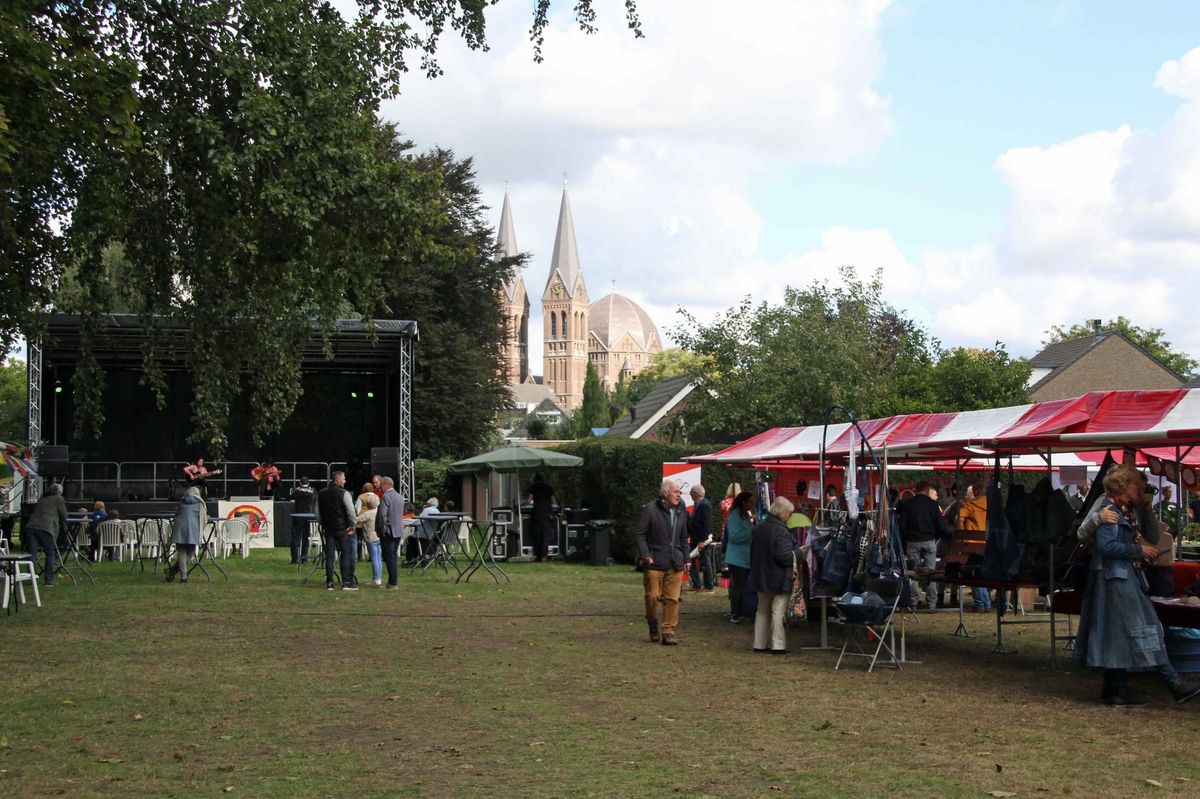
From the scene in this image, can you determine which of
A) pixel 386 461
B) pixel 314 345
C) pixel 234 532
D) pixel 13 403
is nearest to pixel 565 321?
pixel 13 403

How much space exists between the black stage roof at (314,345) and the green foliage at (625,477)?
4.72m

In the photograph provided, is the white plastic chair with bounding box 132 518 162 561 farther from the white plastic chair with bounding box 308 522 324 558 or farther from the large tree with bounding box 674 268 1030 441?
the large tree with bounding box 674 268 1030 441

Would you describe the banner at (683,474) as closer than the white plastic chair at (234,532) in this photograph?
Yes

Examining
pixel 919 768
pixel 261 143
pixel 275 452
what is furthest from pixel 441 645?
pixel 275 452

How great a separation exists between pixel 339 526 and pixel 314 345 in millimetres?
15898

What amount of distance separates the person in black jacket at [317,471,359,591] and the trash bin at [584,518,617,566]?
6728mm

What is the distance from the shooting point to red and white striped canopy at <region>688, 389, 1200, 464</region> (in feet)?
30.2

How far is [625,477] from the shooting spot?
78.3 ft

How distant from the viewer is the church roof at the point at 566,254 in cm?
17512

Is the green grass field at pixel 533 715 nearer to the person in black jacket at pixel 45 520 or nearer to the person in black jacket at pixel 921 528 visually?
the person in black jacket at pixel 921 528

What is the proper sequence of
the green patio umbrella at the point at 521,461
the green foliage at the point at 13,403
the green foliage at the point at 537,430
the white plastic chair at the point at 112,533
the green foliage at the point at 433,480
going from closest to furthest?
the white plastic chair at the point at 112,533 < the green patio umbrella at the point at 521,461 < the green foliage at the point at 433,480 < the green foliage at the point at 13,403 < the green foliage at the point at 537,430

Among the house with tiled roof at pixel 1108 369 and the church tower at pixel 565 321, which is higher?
the church tower at pixel 565 321

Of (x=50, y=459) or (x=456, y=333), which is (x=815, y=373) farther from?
(x=50, y=459)

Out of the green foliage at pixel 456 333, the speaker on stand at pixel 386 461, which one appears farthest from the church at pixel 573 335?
the speaker on stand at pixel 386 461
